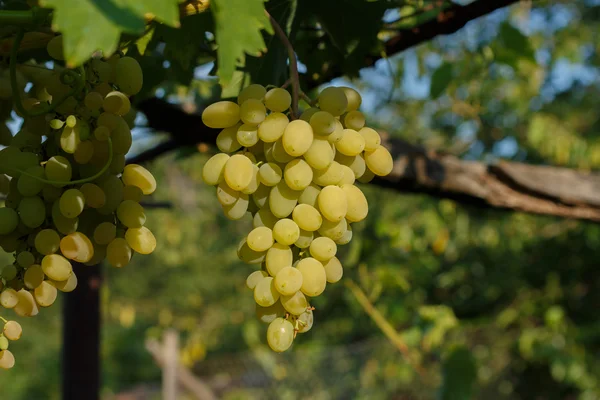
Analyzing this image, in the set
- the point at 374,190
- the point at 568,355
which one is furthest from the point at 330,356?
the point at 568,355

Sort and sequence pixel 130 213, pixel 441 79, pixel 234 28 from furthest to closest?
pixel 441 79
pixel 130 213
pixel 234 28

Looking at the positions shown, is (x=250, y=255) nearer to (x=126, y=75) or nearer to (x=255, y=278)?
(x=255, y=278)

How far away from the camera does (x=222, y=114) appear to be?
0.48 metres

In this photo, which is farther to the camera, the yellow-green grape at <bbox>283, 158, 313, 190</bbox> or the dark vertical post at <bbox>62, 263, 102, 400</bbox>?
the dark vertical post at <bbox>62, 263, 102, 400</bbox>

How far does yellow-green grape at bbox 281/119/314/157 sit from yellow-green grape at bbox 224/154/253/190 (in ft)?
0.10

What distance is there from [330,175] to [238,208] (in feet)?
0.24

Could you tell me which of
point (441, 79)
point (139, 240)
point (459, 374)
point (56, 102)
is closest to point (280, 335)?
point (139, 240)

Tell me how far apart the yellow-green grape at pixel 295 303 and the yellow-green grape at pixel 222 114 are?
0.14 metres

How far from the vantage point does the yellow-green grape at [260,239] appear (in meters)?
0.47

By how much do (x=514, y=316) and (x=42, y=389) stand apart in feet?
14.9

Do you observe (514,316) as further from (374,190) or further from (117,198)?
(117,198)

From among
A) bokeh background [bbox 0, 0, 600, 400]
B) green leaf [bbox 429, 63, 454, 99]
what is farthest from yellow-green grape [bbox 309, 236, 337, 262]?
bokeh background [bbox 0, 0, 600, 400]

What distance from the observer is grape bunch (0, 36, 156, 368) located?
450 mm

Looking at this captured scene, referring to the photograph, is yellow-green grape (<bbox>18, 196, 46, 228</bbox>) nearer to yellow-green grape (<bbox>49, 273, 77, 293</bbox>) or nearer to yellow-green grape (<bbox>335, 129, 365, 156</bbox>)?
yellow-green grape (<bbox>49, 273, 77, 293</bbox>)
